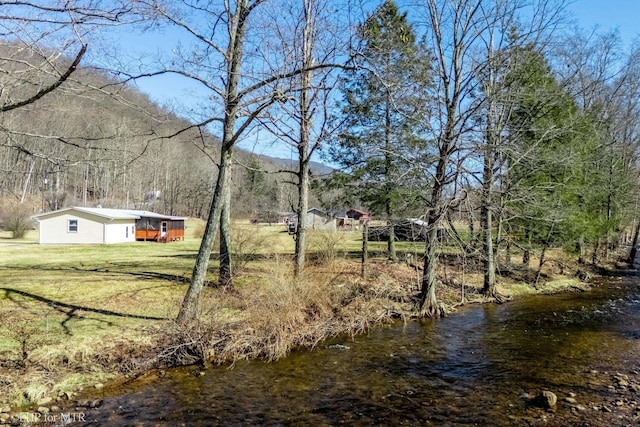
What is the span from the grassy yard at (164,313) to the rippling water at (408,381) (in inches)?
23.5

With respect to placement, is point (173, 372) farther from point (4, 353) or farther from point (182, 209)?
point (182, 209)

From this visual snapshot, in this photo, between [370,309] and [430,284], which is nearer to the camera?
[370,309]

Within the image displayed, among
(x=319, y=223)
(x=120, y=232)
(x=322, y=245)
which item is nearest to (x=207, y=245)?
(x=322, y=245)

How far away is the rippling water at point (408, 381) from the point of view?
6.35 metres

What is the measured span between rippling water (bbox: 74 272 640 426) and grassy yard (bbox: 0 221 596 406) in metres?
0.60

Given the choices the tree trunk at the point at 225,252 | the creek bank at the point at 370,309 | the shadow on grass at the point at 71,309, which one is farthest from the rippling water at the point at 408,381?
the tree trunk at the point at 225,252

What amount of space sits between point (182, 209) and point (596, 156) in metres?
64.1

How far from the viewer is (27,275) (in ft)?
48.3

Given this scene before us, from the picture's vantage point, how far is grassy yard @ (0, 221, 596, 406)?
25.3 feet

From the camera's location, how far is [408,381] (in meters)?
7.80

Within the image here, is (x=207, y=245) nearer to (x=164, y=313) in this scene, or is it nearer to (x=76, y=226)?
(x=164, y=313)

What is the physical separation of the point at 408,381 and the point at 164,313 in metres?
6.22

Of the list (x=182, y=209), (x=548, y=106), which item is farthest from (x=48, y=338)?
(x=182, y=209)

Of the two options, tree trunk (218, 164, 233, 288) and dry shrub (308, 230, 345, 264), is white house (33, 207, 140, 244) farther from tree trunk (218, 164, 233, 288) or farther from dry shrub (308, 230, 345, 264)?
dry shrub (308, 230, 345, 264)
